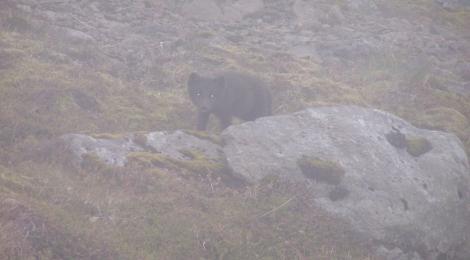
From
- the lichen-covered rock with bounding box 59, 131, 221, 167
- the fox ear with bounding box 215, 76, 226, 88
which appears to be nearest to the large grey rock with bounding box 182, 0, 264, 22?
the fox ear with bounding box 215, 76, 226, 88

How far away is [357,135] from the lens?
1021cm

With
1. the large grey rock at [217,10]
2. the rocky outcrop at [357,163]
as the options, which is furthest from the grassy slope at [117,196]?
the large grey rock at [217,10]

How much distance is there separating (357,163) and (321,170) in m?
0.71

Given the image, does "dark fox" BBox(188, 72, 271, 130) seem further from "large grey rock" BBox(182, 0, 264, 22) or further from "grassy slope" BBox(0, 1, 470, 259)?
"large grey rock" BBox(182, 0, 264, 22)

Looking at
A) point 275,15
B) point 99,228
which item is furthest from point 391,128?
point 275,15

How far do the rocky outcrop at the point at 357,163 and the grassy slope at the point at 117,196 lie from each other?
48 centimetres

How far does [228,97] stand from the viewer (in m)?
11.9

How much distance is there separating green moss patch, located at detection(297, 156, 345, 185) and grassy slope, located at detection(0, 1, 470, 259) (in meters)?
0.57

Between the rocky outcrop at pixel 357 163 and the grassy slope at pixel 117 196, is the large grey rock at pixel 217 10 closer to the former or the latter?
the grassy slope at pixel 117 196

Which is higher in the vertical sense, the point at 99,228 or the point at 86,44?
the point at 99,228

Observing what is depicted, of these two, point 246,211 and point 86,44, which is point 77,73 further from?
point 246,211

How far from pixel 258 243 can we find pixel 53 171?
10.6 feet

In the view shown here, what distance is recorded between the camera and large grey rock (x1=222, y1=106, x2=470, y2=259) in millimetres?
8852

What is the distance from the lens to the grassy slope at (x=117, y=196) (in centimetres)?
671
